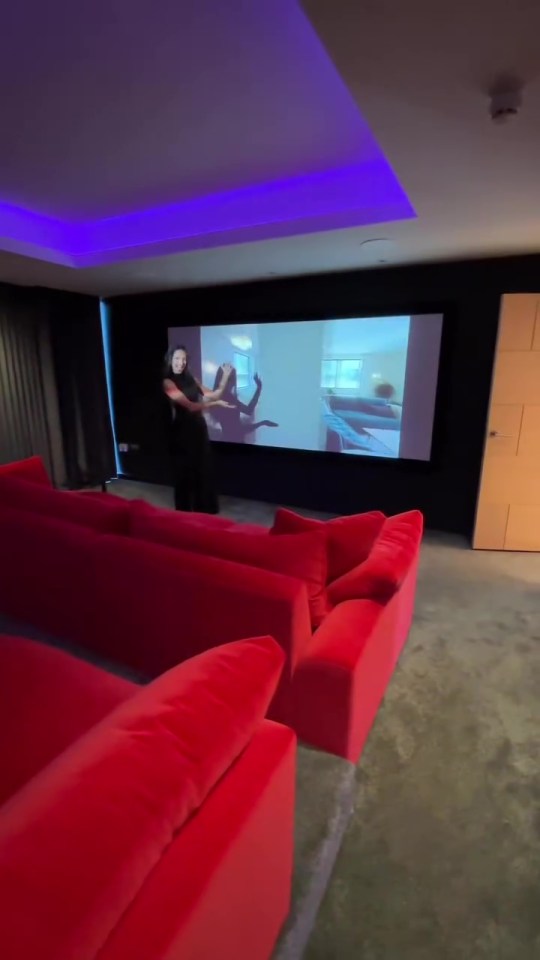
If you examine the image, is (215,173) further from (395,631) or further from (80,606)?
(395,631)

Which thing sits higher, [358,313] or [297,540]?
[358,313]

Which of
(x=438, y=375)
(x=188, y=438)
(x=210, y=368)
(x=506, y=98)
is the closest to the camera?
(x=506, y=98)

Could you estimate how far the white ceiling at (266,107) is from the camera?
117 centimetres

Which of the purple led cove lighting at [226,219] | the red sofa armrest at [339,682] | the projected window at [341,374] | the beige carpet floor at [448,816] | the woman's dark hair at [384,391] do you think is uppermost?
the purple led cove lighting at [226,219]

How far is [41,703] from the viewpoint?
3.97ft

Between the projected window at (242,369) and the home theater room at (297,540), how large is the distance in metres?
0.37

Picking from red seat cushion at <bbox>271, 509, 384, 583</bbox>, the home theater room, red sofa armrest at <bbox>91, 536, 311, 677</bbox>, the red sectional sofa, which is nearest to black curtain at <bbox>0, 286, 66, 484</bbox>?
the home theater room

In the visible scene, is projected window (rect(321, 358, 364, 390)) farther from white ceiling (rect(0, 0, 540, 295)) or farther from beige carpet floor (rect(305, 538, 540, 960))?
beige carpet floor (rect(305, 538, 540, 960))

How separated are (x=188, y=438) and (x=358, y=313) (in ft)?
5.87

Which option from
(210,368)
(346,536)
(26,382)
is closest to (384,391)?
(210,368)

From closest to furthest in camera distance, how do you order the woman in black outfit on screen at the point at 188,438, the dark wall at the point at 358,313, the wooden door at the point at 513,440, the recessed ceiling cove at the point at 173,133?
the recessed ceiling cove at the point at 173,133 < the wooden door at the point at 513,440 < the dark wall at the point at 358,313 < the woman in black outfit on screen at the point at 188,438

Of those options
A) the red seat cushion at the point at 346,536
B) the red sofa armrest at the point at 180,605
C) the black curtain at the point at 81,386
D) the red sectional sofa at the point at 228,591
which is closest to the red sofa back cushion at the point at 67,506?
the red sectional sofa at the point at 228,591

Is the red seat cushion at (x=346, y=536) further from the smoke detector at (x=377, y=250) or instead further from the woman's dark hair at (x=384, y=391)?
the woman's dark hair at (x=384, y=391)

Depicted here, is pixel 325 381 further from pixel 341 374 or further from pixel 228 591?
pixel 228 591
